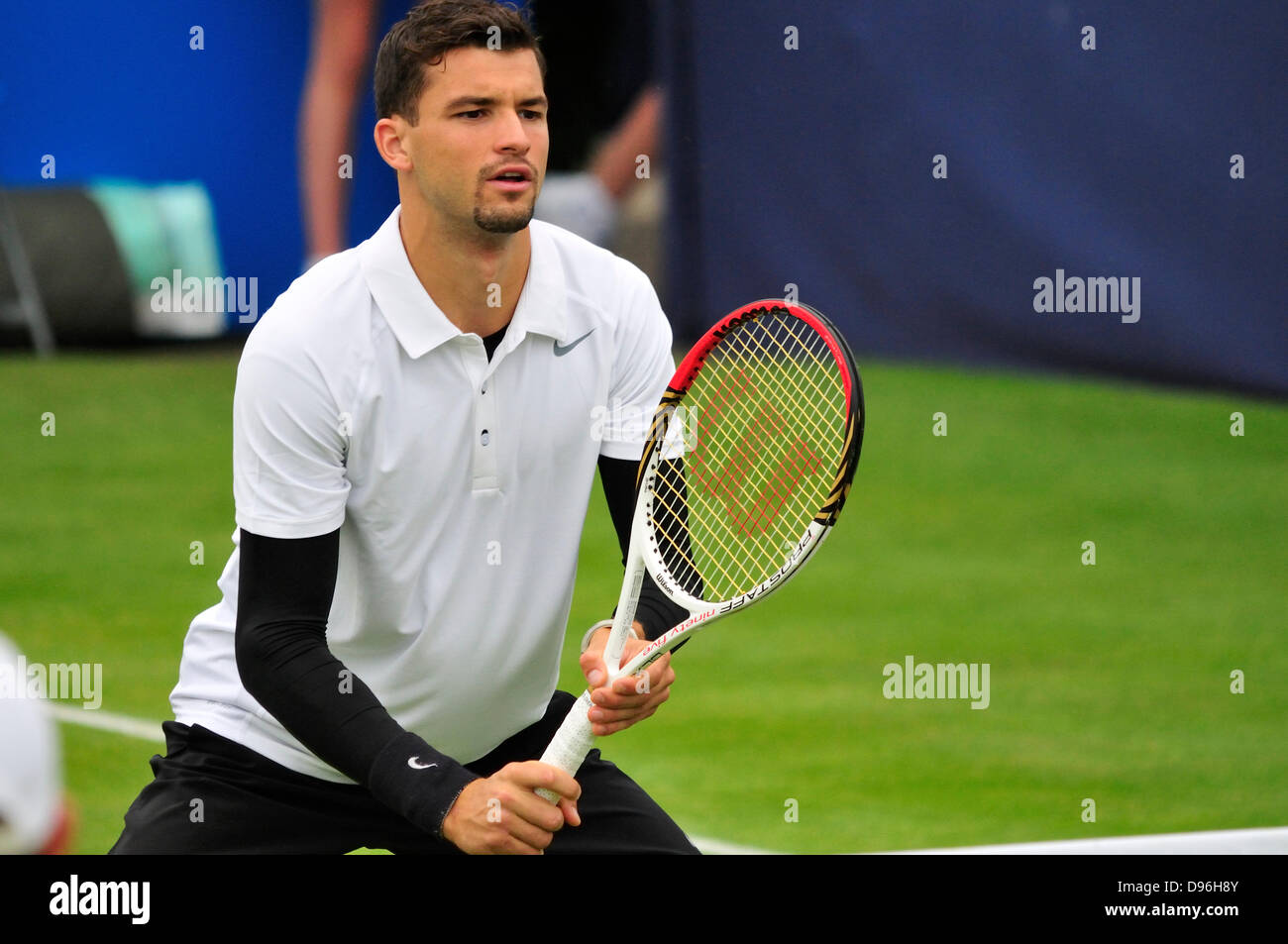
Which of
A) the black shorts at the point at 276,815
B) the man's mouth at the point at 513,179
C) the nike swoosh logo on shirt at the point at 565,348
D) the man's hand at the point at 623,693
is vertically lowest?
the black shorts at the point at 276,815

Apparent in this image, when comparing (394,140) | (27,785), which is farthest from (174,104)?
(27,785)

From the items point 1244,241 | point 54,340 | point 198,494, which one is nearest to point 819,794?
point 198,494

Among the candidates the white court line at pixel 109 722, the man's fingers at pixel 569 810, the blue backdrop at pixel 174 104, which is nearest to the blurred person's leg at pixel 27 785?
the man's fingers at pixel 569 810

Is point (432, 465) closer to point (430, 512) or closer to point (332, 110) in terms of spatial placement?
point (430, 512)

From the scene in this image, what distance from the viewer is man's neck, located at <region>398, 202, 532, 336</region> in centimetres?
285

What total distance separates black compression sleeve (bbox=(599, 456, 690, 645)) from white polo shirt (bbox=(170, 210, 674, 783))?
0.03 m

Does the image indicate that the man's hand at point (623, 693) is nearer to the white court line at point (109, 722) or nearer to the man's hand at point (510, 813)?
the man's hand at point (510, 813)

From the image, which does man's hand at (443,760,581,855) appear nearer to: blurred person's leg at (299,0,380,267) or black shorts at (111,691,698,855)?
black shorts at (111,691,698,855)

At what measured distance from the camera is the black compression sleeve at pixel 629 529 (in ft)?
9.68

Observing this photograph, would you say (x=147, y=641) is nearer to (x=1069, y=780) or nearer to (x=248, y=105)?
(x=1069, y=780)

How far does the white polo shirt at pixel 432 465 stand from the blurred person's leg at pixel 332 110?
192 inches

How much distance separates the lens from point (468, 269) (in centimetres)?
286
